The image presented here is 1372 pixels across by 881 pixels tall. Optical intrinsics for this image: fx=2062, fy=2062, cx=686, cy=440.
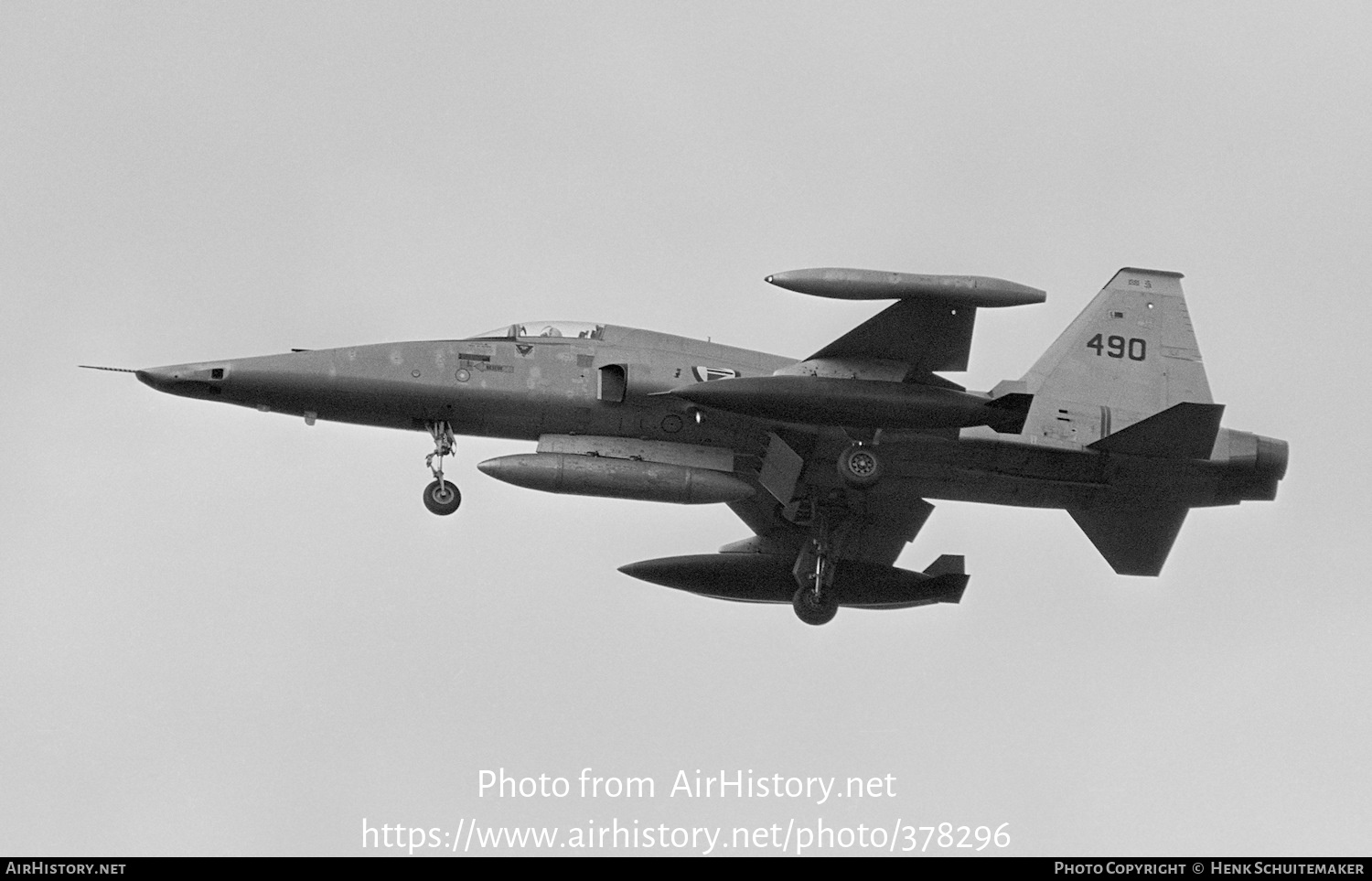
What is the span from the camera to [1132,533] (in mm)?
28047

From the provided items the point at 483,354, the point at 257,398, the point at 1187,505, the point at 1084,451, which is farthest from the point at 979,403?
the point at 257,398

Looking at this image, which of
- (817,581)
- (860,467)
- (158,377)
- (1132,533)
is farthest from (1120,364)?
(158,377)

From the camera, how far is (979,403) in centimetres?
2489

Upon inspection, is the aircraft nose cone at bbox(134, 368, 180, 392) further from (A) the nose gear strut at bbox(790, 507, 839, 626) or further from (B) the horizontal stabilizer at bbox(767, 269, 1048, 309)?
(A) the nose gear strut at bbox(790, 507, 839, 626)

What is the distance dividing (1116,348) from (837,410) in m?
4.92

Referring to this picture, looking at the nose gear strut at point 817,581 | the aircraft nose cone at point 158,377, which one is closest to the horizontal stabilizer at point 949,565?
the nose gear strut at point 817,581

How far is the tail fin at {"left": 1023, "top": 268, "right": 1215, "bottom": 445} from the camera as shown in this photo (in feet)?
88.7

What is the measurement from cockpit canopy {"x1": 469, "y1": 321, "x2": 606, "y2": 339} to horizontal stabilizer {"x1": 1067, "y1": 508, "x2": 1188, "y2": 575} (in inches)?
276

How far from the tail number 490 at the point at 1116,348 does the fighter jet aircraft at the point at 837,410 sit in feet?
0.08

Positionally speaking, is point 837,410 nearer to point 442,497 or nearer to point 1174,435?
point 1174,435

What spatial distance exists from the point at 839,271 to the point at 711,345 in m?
2.92

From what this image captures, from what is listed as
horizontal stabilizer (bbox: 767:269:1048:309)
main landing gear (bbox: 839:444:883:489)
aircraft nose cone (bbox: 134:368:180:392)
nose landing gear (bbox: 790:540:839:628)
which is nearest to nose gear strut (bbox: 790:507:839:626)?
nose landing gear (bbox: 790:540:839:628)

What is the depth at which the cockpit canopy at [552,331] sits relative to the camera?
2630 cm

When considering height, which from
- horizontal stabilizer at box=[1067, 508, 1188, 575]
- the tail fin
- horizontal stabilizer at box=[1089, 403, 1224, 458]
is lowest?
horizontal stabilizer at box=[1067, 508, 1188, 575]
